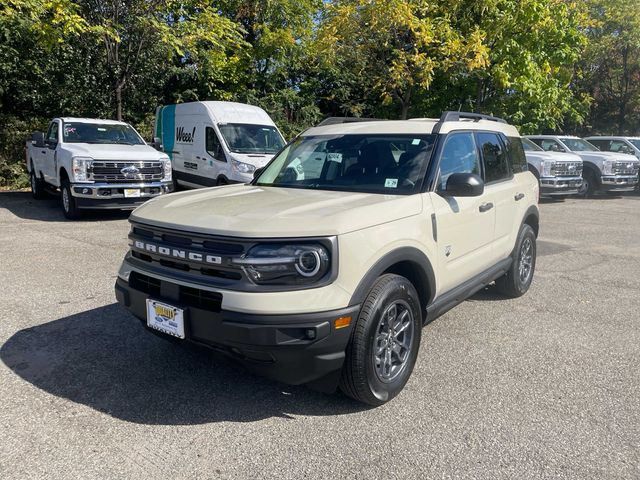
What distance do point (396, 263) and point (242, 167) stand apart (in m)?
8.00

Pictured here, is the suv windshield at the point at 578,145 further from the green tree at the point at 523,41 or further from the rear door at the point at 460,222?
the rear door at the point at 460,222

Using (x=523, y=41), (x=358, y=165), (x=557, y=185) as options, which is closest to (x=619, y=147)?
(x=557, y=185)

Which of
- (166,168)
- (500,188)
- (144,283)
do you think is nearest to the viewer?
A: (144,283)

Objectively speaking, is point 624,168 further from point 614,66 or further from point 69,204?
point 69,204

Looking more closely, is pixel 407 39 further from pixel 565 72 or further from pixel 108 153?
pixel 108 153

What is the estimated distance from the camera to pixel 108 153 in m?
9.69

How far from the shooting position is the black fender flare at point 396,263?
2978 mm

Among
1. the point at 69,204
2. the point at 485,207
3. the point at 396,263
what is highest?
the point at 485,207

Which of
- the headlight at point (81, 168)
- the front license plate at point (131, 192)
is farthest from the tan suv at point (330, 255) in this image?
the headlight at point (81, 168)

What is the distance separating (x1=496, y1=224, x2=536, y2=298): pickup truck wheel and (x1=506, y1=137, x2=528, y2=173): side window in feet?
2.05

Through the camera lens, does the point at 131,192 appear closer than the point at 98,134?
Yes

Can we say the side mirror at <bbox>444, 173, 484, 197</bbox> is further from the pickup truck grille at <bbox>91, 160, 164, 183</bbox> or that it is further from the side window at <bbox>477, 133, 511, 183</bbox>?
the pickup truck grille at <bbox>91, 160, 164, 183</bbox>

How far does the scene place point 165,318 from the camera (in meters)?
3.11

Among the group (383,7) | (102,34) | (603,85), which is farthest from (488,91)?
(102,34)
